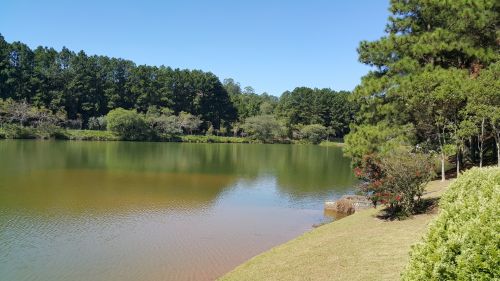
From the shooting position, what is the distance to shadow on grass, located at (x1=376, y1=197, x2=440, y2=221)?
1417 cm

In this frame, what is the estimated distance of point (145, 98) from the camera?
95.9m

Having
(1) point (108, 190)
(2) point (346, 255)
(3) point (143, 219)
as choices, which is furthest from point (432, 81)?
(1) point (108, 190)

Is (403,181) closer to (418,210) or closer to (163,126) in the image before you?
(418,210)

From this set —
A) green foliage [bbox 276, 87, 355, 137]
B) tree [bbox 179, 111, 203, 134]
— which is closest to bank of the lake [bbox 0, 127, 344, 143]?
tree [bbox 179, 111, 203, 134]

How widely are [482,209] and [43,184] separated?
92.2 ft

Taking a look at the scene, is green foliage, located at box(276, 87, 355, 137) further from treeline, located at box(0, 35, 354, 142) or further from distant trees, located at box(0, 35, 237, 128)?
distant trees, located at box(0, 35, 237, 128)

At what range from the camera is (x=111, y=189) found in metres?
26.5

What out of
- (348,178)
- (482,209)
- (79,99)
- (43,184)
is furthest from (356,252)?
(79,99)

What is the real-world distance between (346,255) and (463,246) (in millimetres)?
7046

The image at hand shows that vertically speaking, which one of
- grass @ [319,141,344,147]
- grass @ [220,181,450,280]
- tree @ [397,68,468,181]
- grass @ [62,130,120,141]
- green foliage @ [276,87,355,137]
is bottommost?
grass @ [220,181,450,280]

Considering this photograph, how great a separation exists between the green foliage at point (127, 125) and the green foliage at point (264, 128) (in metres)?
25.4

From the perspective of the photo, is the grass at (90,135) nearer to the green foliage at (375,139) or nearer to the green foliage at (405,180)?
the green foliage at (375,139)

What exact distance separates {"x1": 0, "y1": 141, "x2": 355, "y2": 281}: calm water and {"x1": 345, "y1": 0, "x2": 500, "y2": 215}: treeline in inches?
215

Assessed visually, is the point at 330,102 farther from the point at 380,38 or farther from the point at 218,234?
the point at 218,234
